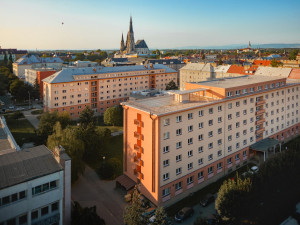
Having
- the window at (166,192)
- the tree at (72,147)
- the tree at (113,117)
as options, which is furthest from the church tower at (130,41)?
the window at (166,192)

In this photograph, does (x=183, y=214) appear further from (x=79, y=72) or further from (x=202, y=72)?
(x=202, y=72)

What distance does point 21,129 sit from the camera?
44.6 meters

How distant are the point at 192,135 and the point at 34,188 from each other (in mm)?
14199

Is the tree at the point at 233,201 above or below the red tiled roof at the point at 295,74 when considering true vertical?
below

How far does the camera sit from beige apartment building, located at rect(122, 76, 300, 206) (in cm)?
2212

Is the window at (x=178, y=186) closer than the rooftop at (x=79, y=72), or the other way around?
the window at (x=178, y=186)

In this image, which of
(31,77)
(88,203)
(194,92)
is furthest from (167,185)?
(31,77)

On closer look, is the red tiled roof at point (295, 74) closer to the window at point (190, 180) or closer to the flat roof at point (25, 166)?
the window at point (190, 180)

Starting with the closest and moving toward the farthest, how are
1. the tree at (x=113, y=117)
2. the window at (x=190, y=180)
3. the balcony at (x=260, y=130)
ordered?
1. the window at (x=190, y=180)
2. the balcony at (x=260, y=130)
3. the tree at (x=113, y=117)

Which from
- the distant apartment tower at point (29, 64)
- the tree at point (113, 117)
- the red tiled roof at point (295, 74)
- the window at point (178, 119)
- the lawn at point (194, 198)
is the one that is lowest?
the lawn at point (194, 198)

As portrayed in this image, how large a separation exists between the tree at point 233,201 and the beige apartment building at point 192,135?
462 centimetres

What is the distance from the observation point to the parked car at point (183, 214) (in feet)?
68.5

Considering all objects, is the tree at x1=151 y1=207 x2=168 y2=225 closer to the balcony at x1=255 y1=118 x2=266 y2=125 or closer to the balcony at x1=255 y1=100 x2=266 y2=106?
the balcony at x1=255 y1=118 x2=266 y2=125

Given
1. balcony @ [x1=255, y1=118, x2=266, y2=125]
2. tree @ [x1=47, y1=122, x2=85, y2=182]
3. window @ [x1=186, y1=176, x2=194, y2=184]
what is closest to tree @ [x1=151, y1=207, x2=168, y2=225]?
window @ [x1=186, y1=176, x2=194, y2=184]
